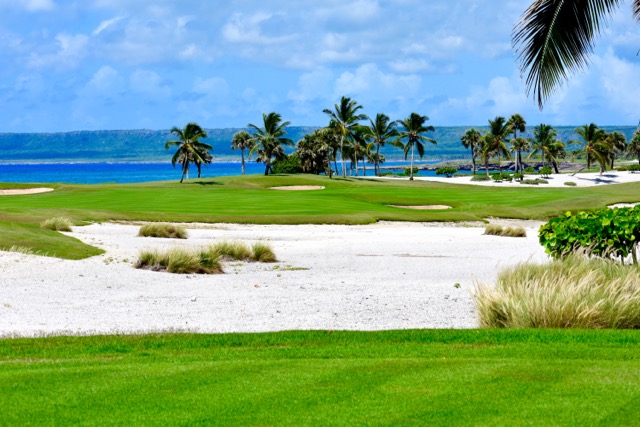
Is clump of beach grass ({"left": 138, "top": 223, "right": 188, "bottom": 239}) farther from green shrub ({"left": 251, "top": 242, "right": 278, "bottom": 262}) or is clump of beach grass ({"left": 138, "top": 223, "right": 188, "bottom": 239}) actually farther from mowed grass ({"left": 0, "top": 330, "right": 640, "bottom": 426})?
mowed grass ({"left": 0, "top": 330, "right": 640, "bottom": 426})

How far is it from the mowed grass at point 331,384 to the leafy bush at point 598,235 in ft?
24.5

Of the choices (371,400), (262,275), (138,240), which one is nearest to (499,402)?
(371,400)

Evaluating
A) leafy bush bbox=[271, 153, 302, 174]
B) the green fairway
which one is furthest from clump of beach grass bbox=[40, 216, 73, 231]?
leafy bush bbox=[271, 153, 302, 174]

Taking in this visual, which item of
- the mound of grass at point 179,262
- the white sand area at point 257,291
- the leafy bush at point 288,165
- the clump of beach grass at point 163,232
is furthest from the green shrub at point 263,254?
the leafy bush at point 288,165

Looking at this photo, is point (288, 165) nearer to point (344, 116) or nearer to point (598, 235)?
point (344, 116)

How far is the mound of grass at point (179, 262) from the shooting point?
20.7 m

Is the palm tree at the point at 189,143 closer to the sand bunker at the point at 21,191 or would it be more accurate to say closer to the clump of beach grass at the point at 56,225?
the sand bunker at the point at 21,191

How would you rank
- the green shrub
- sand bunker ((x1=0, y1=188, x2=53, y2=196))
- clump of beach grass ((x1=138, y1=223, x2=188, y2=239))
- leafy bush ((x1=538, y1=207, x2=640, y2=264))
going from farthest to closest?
1. sand bunker ((x1=0, y1=188, x2=53, y2=196))
2. clump of beach grass ((x1=138, y1=223, x2=188, y2=239))
3. the green shrub
4. leafy bush ((x1=538, y1=207, x2=640, y2=264))

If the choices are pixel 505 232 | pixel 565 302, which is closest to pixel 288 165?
pixel 505 232

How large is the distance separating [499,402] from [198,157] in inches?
3191

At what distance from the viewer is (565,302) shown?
12398mm

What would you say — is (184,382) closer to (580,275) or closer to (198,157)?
(580,275)

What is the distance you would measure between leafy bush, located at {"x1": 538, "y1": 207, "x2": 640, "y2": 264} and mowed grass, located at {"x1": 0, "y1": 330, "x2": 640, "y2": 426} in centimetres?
747

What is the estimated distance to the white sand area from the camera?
543 inches
